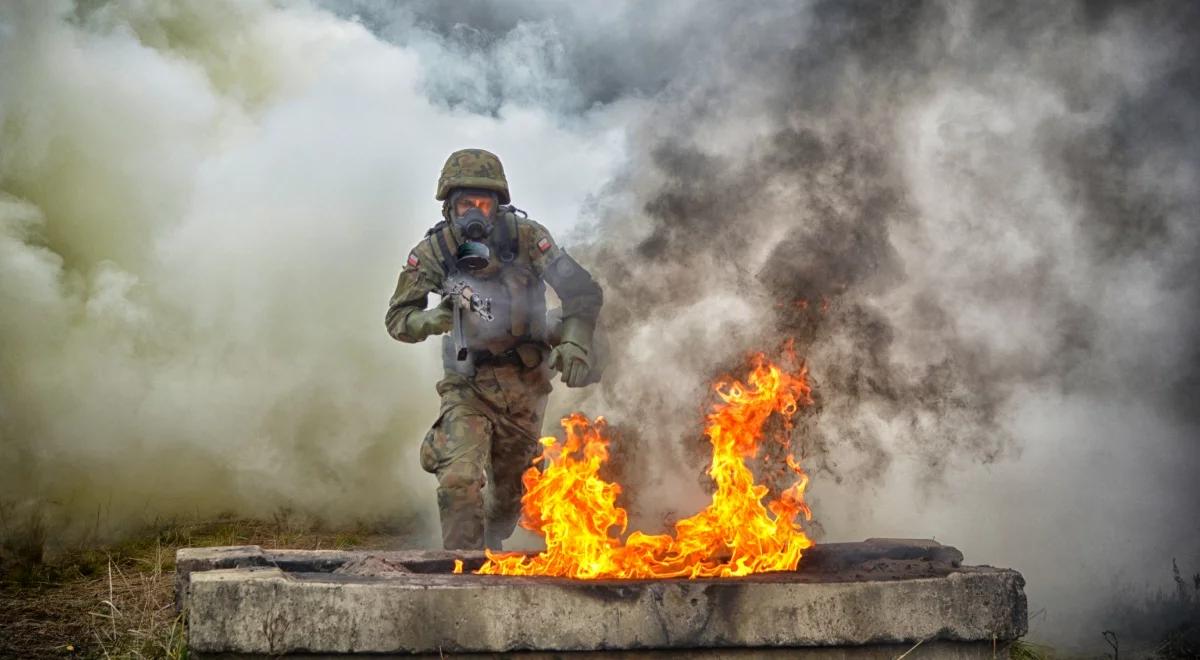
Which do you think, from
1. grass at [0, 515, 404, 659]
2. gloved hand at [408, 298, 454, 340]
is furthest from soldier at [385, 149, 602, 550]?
grass at [0, 515, 404, 659]

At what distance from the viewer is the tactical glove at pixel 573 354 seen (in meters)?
6.15

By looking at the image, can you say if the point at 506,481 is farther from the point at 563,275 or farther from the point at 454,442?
the point at 563,275

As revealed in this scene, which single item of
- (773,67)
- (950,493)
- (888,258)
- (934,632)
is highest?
(773,67)

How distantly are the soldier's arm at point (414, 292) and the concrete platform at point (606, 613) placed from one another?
2.16m

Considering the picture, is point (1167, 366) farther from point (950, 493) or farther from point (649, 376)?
point (649, 376)

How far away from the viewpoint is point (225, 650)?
3.98m

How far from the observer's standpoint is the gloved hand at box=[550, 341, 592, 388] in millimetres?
6141

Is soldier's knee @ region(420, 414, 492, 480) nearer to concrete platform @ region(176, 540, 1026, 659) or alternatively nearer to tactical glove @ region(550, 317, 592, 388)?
tactical glove @ region(550, 317, 592, 388)

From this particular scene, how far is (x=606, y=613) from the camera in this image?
4180 mm

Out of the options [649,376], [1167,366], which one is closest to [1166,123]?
[1167,366]

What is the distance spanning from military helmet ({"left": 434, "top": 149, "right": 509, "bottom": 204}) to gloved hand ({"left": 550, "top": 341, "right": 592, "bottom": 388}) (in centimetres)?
109

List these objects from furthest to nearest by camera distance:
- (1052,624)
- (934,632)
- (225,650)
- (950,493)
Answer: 1. (950,493)
2. (1052,624)
3. (934,632)
4. (225,650)

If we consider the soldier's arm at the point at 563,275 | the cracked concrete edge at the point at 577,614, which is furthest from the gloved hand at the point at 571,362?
the cracked concrete edge at the point at 577,614

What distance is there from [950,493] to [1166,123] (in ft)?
9.65
